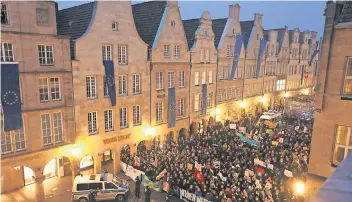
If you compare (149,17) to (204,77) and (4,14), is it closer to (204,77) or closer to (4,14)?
(204,77)

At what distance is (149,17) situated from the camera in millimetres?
29438

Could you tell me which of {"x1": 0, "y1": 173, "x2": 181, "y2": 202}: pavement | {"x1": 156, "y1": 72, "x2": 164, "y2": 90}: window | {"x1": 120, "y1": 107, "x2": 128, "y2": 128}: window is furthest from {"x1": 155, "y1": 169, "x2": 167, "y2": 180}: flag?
{"x1": 156, "y1": 72, "x2": 164, "y2": 90}: window

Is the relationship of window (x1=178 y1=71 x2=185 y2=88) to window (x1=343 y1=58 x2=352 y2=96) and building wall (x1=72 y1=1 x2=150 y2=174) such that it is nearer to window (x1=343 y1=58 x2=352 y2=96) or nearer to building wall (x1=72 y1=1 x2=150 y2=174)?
building wall (x1=72 y1=1 x2=150 y2=174)

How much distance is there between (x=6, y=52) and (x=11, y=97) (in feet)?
9.67

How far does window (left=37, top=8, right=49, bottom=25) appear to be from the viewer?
18.3 meters

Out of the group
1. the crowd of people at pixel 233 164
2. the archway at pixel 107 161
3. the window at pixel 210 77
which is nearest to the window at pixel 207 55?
the window at pixel 210 77

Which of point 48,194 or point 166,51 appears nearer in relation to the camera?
point 48,194

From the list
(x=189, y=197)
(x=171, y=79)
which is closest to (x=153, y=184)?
(x=189, y=197)

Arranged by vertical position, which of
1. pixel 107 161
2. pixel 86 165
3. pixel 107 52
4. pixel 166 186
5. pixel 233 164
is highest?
pixel 107 52

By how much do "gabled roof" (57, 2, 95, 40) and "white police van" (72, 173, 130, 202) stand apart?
12079mm

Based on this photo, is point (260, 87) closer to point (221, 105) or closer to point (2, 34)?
point (221, 105)

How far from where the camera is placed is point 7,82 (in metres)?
16.5

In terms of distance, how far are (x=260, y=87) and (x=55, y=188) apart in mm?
36919

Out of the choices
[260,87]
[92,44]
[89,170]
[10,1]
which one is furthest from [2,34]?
[260,87]
